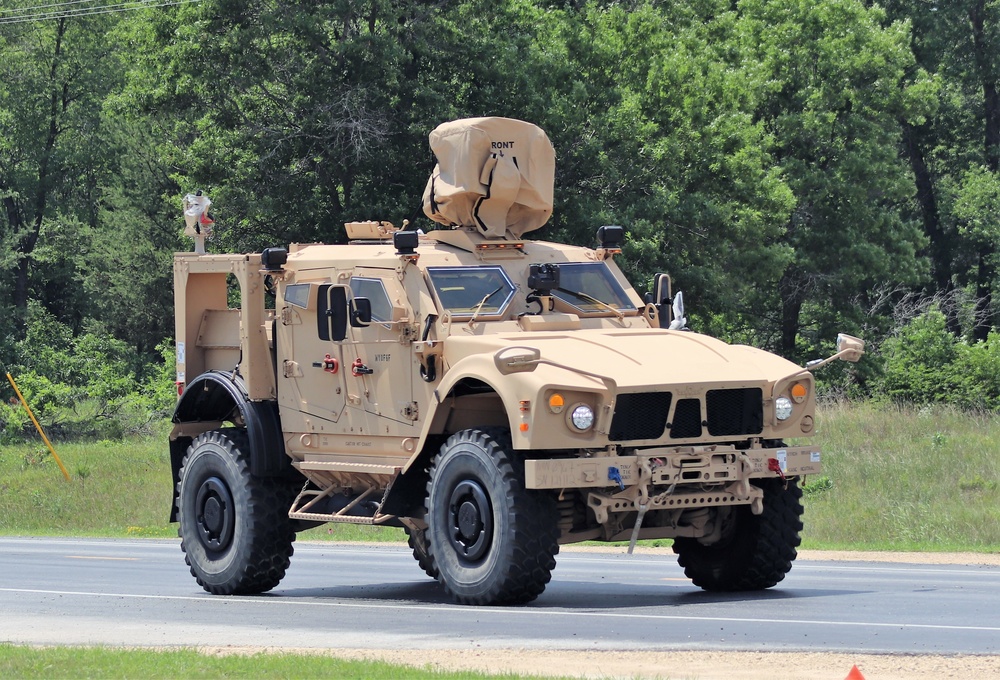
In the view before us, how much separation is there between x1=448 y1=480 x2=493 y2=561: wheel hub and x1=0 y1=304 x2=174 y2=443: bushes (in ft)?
99.7

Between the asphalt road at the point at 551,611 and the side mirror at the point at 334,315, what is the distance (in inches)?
88.8

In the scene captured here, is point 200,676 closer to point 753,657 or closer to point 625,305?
point 753,657

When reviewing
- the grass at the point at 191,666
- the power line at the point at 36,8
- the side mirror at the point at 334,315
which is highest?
the power line at the point at 36,8

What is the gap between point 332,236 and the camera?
33000 mm

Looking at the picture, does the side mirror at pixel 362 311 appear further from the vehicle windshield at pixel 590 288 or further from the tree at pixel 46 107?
the tree at pixel 46 107

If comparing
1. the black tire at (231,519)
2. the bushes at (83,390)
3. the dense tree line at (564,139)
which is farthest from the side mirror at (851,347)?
the bushes at (83,390)

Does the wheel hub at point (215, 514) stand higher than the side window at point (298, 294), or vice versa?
the side window at point (298, 294)

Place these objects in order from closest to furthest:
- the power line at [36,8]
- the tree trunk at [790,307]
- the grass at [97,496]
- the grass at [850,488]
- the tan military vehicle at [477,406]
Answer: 1. the tan military vehicle at [477,406]
2. the grass at [850,488]
3. the grass at [97,496]
4. the tree trunk at [790,307]
5. the power line at [36,8]

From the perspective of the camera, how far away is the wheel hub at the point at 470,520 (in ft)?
41.0

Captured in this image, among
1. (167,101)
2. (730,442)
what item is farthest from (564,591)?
(167,101)

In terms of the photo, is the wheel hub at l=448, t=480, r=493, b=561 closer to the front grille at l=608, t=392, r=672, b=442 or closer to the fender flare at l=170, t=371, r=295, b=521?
the front grille at l=608, t=392, r=672, b=442

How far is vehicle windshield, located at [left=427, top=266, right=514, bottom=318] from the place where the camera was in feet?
45.8

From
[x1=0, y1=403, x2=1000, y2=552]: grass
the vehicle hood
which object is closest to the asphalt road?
the vehicle hood

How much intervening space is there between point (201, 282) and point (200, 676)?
778 cm
